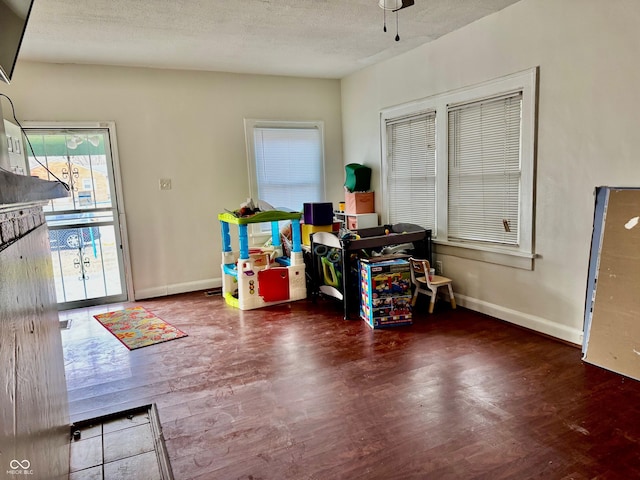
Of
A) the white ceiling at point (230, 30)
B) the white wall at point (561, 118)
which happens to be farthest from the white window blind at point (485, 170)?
the white ceiling at point (230, 30)

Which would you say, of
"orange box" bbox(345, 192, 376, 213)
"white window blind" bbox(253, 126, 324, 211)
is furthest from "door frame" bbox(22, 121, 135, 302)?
"orange box" bbox(345, 192, 376, 213)

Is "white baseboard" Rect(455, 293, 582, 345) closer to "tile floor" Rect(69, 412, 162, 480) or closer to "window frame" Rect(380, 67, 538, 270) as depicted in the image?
"window frame" Rect(380, 67, 538, 270)

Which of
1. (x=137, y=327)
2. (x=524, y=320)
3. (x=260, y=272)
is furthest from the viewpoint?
(x=260, y=272)

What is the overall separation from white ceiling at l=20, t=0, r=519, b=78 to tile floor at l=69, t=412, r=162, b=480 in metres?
2.83

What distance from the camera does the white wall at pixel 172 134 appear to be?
4496mm

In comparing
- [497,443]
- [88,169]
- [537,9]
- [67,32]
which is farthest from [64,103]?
[497,443]

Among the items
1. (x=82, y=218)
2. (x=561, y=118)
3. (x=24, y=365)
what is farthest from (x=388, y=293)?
(x=82, y=218)

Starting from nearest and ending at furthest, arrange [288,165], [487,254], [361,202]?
[487,254], [361,202], [288,165]

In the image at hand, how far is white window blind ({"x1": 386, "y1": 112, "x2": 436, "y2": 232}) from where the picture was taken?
4461 mm

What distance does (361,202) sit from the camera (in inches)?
209

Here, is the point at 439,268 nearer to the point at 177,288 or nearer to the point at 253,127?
the point at 253,127

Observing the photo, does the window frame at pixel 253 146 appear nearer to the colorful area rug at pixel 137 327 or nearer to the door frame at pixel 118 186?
the door frame at pixel 118 186

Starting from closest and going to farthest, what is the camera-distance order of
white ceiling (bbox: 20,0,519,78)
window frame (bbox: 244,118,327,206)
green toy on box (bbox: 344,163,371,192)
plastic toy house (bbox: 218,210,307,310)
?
1. white ceiling (bbox: 20,0,519,78)
2. plastic toy house (bbox: 218,210,307,310)
3. green toy on box (bbox: 344,163,371,192)
4. window frame (bbox: 244,118,327,206)

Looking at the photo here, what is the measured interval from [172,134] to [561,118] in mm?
4000
